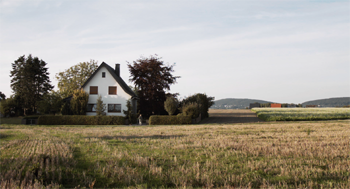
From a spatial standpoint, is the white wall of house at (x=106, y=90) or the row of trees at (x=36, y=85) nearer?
the white wall of house at (x=106, y=90)

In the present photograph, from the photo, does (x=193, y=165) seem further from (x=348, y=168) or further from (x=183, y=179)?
(x=348, y=168)

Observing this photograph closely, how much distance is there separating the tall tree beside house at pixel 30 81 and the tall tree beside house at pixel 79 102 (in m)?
23.4

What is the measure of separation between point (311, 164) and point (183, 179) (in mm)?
3668

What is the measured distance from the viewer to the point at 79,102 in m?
32.5

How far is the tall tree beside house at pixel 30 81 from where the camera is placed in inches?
2030

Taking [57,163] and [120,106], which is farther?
[120,106]

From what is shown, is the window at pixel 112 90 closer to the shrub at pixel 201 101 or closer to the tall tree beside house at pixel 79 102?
the tall tree beside house at pixel 79 102

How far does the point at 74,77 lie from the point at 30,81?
11908 mm

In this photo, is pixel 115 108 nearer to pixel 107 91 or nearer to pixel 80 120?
pixel 107 91

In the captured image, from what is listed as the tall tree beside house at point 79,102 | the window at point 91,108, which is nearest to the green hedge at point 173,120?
the tall tree beside house at point 79,102

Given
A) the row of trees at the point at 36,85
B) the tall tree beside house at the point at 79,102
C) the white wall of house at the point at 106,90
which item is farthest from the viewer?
the row of trees at the point at 36,85

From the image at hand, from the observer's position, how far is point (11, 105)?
1913 inches

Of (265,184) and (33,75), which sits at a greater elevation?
(33,75)

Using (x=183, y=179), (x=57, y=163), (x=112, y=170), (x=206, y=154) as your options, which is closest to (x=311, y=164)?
(x=206, y=154)
